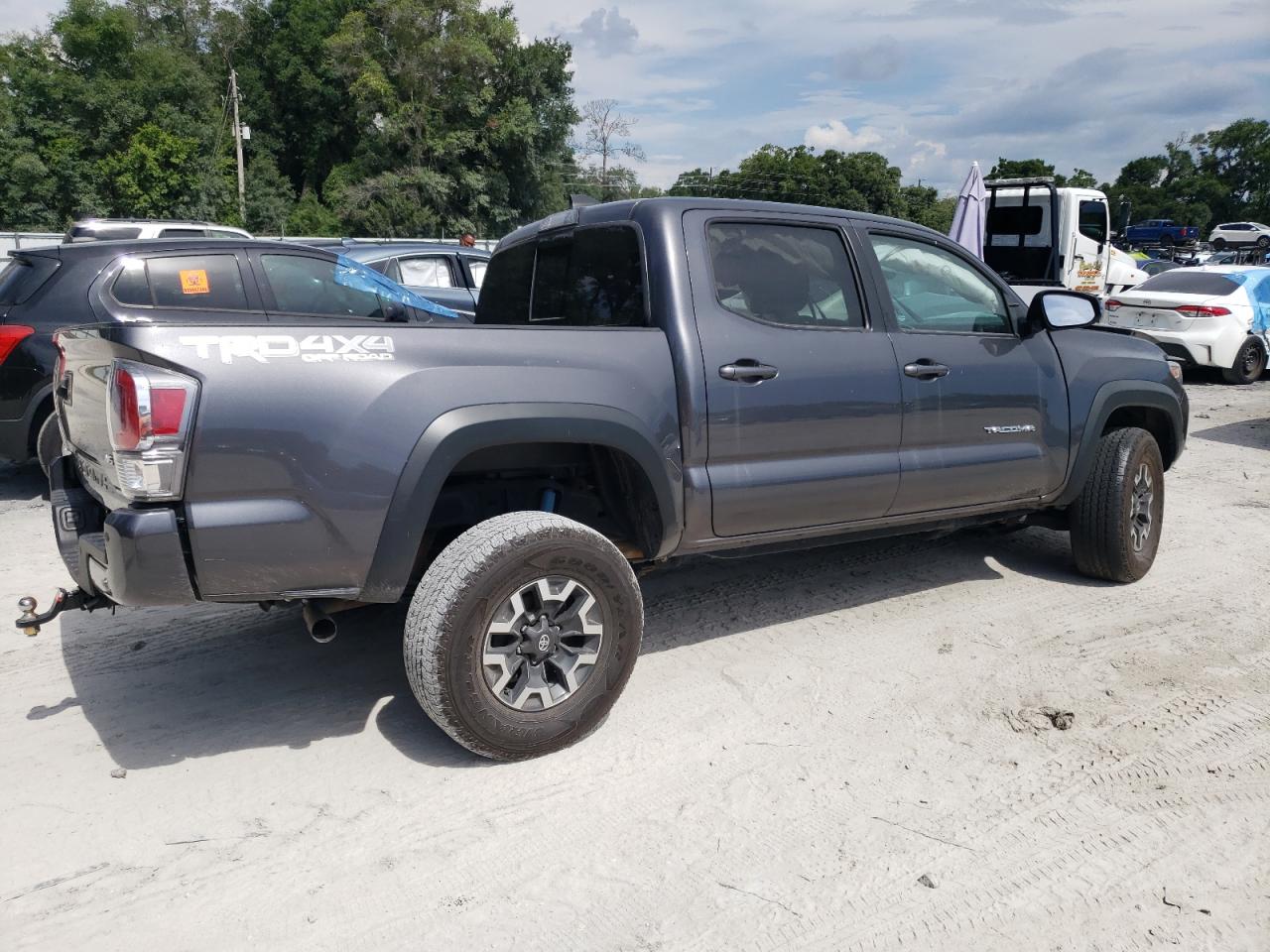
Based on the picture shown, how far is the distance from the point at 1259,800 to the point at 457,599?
266 centimetres

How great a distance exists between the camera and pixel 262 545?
2828 millimetres

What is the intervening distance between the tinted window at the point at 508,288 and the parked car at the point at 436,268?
5545mm

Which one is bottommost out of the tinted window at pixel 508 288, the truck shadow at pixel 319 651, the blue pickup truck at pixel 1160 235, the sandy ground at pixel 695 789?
the sandy ground at pixel 695 789

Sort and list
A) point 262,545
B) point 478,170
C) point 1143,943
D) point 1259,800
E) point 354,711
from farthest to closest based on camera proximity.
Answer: point 478,170 → point 354,711 → point 1259,800 → point 262,545 → point 1143,943

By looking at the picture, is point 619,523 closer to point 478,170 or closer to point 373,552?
point 373,552

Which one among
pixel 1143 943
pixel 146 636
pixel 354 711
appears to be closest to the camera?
pixel 1143 943

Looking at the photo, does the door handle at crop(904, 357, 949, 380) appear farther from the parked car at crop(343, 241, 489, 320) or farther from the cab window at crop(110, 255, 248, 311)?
the parked car at crop(343, 241, 489, 320)

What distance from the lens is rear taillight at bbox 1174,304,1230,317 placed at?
12516mm

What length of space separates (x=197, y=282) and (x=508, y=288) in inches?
120

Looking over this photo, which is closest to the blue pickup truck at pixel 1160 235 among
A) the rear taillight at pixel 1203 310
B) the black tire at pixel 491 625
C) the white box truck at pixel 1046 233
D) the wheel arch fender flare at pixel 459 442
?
the white box truck at pixel 1046 233

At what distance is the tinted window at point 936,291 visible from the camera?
4.30 m

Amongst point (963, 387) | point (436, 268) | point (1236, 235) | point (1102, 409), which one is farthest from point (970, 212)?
point (1236, 235)

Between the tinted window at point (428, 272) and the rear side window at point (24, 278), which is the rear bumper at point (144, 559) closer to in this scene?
the rear side window at point (24, 278)

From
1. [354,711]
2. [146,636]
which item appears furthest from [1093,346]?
[146,636]
